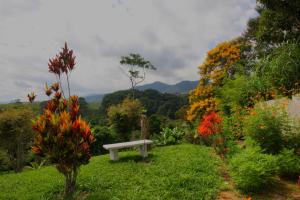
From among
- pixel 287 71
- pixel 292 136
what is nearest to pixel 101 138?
pixel 287 71

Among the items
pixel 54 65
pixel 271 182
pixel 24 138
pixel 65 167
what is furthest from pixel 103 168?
pixel 24 138

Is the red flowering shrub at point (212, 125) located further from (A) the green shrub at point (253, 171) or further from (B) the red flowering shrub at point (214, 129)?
(A) the green shrub at point (253, 171)

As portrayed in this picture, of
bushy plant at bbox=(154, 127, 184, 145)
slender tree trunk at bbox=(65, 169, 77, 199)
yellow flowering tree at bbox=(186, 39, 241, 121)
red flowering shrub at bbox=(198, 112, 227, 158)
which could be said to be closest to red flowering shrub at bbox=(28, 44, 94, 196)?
slender tree trunk at bbox=(65, 169, 77, 199)

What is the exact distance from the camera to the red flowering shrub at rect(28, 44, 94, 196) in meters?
4.24

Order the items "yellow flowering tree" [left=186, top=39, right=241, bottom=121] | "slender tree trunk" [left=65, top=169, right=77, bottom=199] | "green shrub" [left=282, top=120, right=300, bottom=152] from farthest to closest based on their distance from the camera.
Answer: "yellow flowering tree" [left=186, top=39, right=241, bottom=121] < "green shrub" [left=282, top=120, right=300, bottom=152] < "slender tree trunk" [left=65, top=169, right=77, bottom=199]

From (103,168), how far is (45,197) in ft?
7.70

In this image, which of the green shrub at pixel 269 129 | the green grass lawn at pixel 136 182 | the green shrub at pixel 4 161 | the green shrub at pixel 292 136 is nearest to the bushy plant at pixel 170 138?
the green grass lawn at pixel 136 182

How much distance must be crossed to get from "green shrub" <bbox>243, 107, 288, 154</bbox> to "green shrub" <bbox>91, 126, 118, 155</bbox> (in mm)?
8962

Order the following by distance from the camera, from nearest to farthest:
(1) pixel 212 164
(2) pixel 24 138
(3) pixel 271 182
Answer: (3) pixel 271 182 < (1) pixel 212 164 < (2) pixel 24 138

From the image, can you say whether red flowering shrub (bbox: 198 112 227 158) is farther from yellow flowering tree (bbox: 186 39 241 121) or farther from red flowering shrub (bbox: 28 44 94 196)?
yellow flowering tree (bbox: 186 39 241 121)

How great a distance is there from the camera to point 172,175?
5996mm

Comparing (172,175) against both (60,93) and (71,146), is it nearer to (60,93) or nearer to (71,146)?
(71,146)

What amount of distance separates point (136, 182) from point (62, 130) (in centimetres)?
237

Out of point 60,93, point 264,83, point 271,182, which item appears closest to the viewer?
point 60,93
